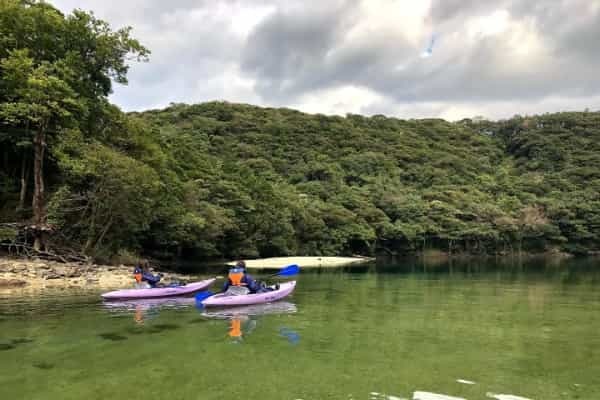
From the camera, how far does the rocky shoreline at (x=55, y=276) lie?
61.1 feet

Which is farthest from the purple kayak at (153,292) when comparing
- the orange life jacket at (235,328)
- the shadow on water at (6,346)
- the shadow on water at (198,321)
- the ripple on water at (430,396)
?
the ripple on water at (430,396)

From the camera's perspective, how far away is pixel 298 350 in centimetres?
848

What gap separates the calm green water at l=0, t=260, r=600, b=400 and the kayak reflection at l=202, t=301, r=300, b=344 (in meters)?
0.03

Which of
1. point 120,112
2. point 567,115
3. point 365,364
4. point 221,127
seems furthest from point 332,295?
point 567,115

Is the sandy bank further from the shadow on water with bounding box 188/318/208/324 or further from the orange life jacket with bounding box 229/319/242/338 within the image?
the orange life jacket with bounding box 229/319/242/338

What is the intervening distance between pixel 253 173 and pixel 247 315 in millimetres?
47587

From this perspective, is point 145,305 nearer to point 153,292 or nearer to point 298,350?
point 153,292

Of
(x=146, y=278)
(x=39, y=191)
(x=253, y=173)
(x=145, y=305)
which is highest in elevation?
(x=253, y=173)

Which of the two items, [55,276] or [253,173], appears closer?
[55,276]

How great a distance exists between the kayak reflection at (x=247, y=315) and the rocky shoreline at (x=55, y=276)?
8.28 metres

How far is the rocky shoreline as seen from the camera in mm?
18625

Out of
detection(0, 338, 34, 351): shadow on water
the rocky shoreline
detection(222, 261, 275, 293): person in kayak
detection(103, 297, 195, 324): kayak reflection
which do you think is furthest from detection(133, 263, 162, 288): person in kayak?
detection(0, 338, 34, 351): shadow on water

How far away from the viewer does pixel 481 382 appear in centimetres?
657

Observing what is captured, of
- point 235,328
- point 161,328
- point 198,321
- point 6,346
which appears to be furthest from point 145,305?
point 6,346
